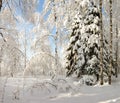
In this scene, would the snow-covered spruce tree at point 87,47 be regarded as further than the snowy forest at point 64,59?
Yes

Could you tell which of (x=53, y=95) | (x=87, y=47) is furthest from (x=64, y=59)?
(x=53, y=95)

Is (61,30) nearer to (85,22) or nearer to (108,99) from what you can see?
(85,22)

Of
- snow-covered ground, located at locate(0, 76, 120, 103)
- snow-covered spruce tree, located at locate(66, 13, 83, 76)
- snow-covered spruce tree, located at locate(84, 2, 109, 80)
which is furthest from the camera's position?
snow-covered spruce tree, located at locate(66, 13, 83, 76)

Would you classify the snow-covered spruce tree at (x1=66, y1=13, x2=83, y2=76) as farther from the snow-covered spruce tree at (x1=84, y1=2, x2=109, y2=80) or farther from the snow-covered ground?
the snow-covered ground

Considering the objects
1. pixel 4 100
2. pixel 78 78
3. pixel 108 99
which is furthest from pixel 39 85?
pixel 78 78

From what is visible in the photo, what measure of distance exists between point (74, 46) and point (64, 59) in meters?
4.04

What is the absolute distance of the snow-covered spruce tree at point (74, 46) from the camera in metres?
16.7

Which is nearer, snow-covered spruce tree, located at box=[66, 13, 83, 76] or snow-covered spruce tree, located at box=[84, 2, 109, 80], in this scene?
snow-covered spruce tree, located at box=[84, 2, 109, 80]

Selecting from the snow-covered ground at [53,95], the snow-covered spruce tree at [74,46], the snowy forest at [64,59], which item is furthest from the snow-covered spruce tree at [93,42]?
the snow-covered ground at [53,95]

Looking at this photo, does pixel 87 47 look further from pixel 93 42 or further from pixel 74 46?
pixel 74 46

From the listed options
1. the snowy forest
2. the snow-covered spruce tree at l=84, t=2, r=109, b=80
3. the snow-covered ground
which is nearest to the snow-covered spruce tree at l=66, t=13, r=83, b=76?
the snowy forest

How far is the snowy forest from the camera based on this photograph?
888 cm

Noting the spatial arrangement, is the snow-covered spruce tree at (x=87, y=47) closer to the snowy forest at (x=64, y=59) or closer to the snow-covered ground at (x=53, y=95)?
the snowy forest at (x=64, y=59)

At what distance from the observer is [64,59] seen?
20.6m
